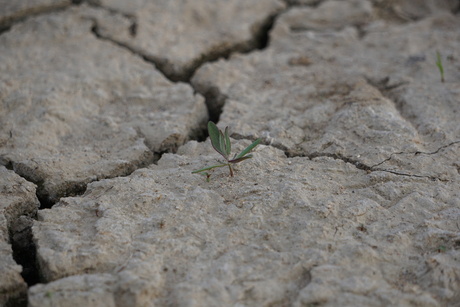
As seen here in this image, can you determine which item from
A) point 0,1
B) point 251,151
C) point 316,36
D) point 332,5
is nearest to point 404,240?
point 251,151

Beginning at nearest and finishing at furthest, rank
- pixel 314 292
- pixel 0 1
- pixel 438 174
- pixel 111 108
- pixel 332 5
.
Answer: pixel 314 292 → pixel 438 174 → pixel 111 108 → pixel 0 1 → pixel 332 5

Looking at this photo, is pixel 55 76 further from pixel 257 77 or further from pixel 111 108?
pixel 257 77

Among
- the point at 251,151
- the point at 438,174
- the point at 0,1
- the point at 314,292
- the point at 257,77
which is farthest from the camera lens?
A: the point at 0,1

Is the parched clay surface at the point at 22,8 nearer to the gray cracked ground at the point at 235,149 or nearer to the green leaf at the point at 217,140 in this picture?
the gray cracked ground at the point at 235,149

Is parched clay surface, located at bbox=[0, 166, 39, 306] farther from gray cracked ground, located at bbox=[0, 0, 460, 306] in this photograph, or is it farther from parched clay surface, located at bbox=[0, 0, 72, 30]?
parched clay surface, located at bbox=[0, 0, 72, 30]

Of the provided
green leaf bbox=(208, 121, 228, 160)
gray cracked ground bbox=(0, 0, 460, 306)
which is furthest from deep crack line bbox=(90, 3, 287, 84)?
green leaf bbox=(208, 121, 228, 160)
